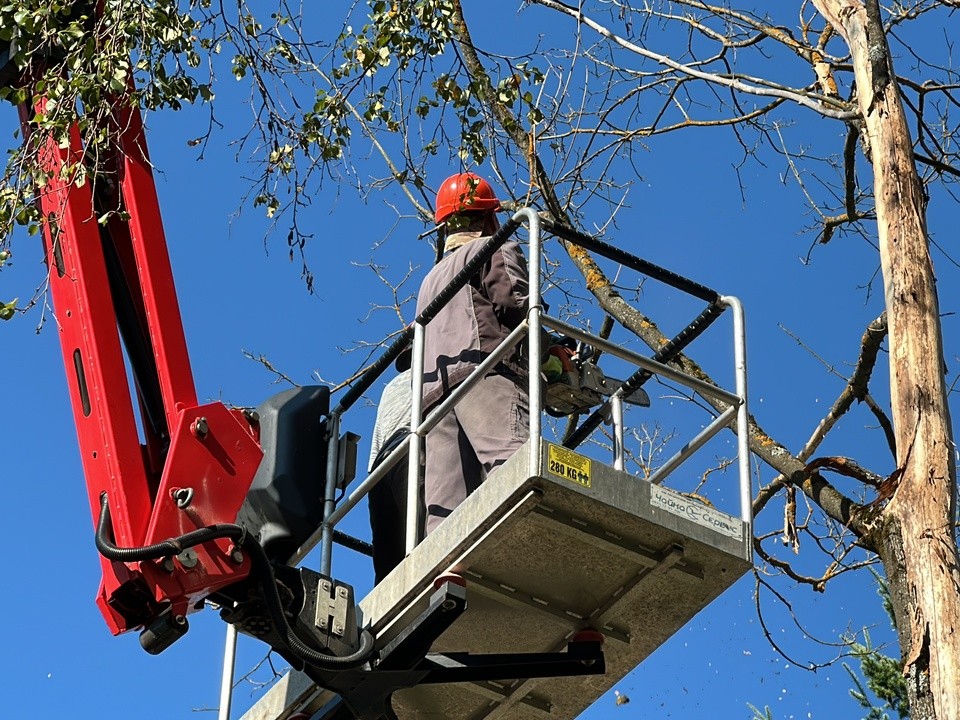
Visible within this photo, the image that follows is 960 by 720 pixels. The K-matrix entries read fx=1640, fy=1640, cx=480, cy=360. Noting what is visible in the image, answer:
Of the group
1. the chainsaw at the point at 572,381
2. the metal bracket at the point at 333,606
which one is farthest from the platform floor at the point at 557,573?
the chainsaw at the point at 572,381

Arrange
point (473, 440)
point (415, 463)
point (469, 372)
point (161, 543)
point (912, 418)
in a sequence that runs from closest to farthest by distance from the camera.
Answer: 1. point (161, 543)
2. point (415, 463)
3. point (473, 440)
4. point (469, 372)
5. point (912, 418)

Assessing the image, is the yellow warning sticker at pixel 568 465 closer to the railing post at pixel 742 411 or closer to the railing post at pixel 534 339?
the railing post at pixel 534 339

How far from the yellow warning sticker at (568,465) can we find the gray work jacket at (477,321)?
38.8 inches

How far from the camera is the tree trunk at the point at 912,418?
8523 millimetres

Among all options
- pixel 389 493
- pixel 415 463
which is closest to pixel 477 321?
pixel 415 463

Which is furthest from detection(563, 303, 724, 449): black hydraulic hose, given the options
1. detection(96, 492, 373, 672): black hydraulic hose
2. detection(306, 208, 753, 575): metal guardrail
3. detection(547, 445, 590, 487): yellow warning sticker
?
detection(96, 492, 373, 672): black hydraulic hose

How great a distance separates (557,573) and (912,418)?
3.37 m

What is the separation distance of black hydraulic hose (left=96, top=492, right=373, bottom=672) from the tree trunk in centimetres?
326

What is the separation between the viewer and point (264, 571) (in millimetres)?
6711

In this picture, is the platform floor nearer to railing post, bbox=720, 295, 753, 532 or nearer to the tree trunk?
railing post, bbox=720, 295, 753, 532

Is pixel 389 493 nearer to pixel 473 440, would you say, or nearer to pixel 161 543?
pixel 473 440

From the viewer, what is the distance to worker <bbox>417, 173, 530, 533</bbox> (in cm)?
722

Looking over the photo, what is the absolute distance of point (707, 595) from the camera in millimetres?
7039

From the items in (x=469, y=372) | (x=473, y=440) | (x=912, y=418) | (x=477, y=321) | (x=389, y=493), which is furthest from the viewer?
(x=912, y=418)
